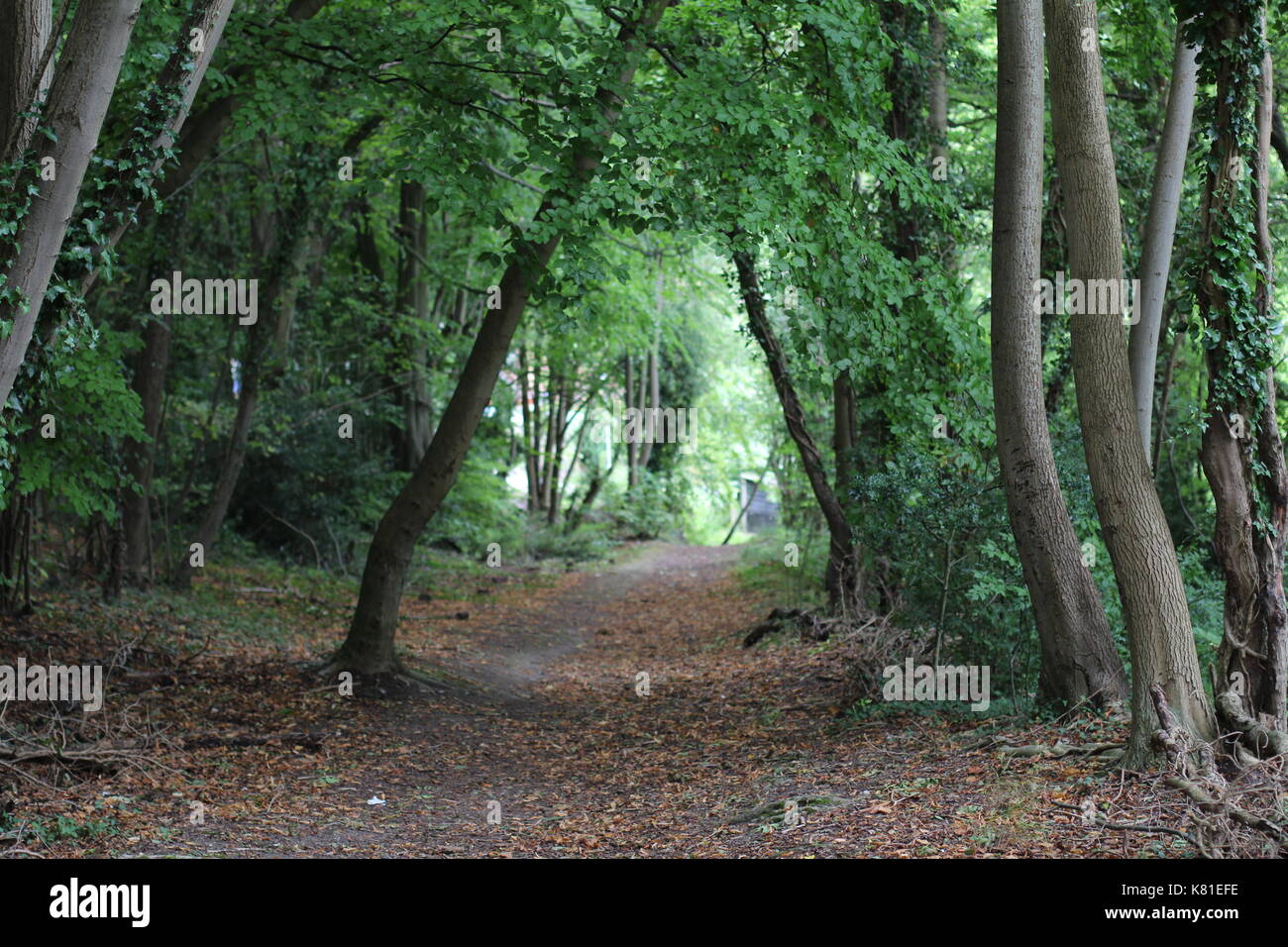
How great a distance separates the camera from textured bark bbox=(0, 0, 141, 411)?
5422mm

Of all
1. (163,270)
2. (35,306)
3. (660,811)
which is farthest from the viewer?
(163,270)

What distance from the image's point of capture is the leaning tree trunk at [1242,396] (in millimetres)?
6113

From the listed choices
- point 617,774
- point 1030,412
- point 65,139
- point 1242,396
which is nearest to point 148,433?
point 617,774

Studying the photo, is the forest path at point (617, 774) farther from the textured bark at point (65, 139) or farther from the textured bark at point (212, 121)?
the textured bark at point (212, 121)

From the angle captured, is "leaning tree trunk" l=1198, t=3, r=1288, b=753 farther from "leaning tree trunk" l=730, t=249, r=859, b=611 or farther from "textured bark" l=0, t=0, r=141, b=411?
"textured bark" l=0, t=0, r=141, b=411

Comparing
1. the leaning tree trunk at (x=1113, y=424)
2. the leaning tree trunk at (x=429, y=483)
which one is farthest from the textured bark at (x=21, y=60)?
the leaning tree trunk at (x=1113, y=424)

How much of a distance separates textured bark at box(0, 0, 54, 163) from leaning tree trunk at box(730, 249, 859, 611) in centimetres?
689

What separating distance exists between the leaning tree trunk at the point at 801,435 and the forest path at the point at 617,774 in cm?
108

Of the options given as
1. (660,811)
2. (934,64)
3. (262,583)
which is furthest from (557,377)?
(660,811)

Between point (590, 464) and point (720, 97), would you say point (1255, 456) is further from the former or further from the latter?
point (590, 464)

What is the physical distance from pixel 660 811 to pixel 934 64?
7962 mm

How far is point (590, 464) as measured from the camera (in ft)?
108

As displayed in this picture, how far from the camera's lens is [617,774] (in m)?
8.43

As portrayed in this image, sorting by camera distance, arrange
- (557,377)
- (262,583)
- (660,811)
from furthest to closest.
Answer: (557,377)
(262,583)
(660,811)
